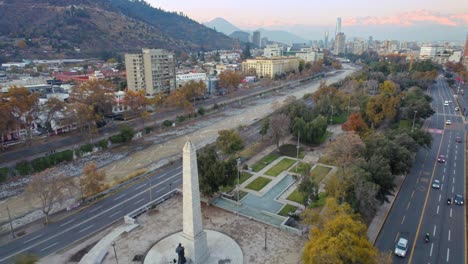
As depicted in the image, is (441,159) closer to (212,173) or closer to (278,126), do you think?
(278,126)

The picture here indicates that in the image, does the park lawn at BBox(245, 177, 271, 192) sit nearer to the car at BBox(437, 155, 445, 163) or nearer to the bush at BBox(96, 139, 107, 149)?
the car at BBox(437, 155, 445, 163)

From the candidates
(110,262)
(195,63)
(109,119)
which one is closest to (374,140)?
(110,262)

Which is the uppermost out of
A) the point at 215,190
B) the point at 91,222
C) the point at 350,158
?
the point at 350,158

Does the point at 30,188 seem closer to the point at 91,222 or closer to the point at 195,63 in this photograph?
the point at 91,222

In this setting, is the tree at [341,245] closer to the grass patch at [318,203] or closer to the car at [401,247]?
the car at [401,247]

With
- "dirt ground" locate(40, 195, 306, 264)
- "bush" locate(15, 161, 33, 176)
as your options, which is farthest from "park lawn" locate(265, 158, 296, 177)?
"bush" locate(15, 161, 33, 176)

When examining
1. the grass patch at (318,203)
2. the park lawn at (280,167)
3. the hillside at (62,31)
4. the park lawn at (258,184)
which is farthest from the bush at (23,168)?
the hillside at (62,31)
